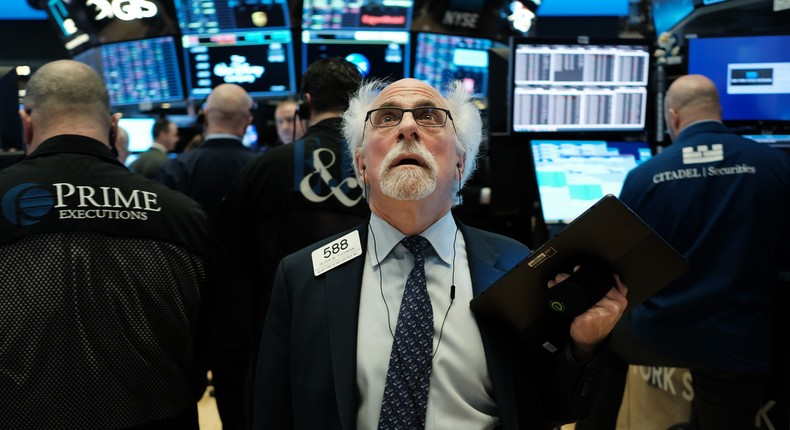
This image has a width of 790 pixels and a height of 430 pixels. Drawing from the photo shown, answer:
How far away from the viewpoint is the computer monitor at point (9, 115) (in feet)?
9.43

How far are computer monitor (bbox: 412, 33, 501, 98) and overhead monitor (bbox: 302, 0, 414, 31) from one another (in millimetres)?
214

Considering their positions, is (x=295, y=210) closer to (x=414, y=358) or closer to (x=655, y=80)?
(x=414, y=358)

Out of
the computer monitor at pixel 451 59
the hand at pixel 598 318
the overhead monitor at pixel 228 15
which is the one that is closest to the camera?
the hand at pixel 598 318

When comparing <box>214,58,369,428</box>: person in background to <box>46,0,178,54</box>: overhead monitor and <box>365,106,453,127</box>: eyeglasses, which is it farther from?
<box>46,0,178,54</box>: overhead monitor

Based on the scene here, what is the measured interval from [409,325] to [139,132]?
6.23 metres

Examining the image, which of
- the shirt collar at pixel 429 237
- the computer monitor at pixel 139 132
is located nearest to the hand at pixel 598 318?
Answer: the shirt collar at pixel 429 237

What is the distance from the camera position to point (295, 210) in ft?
9.36

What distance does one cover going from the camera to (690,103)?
3.37m

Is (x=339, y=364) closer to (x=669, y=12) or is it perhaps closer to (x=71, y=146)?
(x=71, y=146)

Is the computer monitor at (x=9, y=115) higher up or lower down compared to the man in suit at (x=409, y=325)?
higher up

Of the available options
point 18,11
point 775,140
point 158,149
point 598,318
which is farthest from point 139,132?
point 598,318

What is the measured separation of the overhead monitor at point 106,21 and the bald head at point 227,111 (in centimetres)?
155

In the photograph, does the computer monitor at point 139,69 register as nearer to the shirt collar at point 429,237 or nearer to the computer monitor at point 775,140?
the computer monitor at point 775,140

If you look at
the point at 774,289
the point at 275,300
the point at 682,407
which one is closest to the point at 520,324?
the point at 275,300
